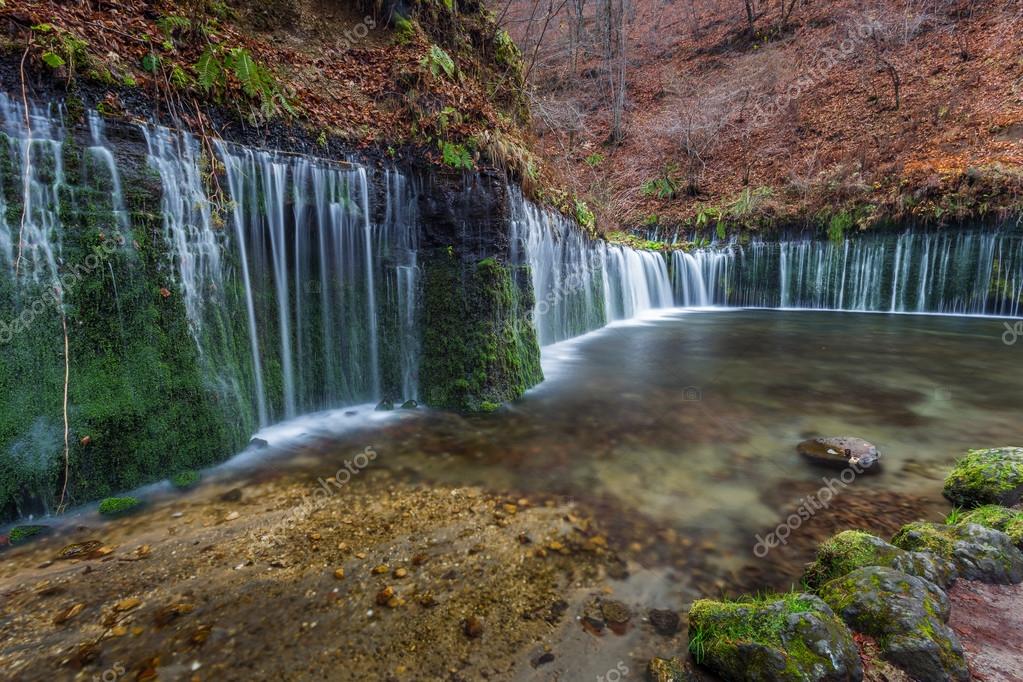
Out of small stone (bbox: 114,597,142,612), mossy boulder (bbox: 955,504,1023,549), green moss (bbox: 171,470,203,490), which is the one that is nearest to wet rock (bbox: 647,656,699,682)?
mossy boulder (bbox: 955,504,1023,549)

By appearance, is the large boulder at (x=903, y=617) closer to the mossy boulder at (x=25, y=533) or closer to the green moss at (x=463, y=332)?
the green moss at (x=463, y=332)

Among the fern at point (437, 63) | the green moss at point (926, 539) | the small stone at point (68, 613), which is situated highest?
the fern at point (437, 63)

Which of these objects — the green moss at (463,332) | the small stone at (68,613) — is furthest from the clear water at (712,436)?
the small stone at (68,613)

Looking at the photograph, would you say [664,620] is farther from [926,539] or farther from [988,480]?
[988,480]

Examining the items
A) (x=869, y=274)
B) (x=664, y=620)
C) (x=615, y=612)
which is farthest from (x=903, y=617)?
(x=869, y=274)

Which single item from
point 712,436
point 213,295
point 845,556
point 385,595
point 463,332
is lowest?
point 712,436

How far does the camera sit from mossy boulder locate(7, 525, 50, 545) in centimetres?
313

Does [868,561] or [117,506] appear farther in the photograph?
[117,506]

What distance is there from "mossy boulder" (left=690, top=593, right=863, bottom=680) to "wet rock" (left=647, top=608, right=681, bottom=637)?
150mm

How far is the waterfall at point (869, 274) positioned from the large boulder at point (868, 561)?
16662mm

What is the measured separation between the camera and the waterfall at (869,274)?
13.8 m

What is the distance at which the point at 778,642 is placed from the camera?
2010mm

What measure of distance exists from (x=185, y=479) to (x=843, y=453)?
5.95 metres

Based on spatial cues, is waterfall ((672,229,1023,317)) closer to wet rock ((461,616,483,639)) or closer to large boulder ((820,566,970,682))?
large boulder ((820,566,970,682))
